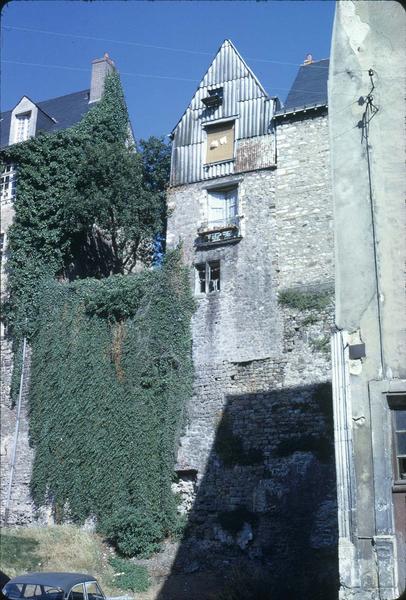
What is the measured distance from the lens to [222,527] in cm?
1888

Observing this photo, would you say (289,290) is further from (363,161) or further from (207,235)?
(363,161)

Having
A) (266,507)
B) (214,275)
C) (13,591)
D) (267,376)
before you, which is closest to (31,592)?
(13,591)

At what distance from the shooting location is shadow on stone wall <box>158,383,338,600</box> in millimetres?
16844

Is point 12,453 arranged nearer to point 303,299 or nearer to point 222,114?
point 303,299

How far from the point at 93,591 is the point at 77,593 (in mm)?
624

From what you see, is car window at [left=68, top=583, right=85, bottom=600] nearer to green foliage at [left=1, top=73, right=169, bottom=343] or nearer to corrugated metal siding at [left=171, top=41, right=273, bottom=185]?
green foliage at [left=1, top=73, right=169, bottom=343]

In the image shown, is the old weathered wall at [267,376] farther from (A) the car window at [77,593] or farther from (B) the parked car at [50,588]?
(A) the car window at [77,593]

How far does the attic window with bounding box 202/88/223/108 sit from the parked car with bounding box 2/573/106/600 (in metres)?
16.4

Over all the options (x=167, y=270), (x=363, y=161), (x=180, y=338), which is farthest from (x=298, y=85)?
(x=363, y=161)

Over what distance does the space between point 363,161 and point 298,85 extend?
505 inches

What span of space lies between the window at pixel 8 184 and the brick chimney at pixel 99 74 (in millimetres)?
4481

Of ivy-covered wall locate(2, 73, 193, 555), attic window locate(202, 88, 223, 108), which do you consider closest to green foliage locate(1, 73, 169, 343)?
ivy-covered wall locate(2, 73, 193, 555)

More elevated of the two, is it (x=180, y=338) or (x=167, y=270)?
(x=167, y=270)

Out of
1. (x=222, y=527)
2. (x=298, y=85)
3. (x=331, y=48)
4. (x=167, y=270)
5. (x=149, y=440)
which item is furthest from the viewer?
(x=298, y=85)
